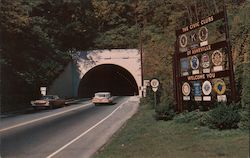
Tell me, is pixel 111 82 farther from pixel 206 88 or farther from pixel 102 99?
pixel 206 88

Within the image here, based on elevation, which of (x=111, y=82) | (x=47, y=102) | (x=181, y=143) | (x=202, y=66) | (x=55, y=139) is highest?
(x=111, y=82)

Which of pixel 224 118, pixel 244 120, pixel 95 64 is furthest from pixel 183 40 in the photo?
pixel 95 64

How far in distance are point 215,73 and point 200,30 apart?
250cm

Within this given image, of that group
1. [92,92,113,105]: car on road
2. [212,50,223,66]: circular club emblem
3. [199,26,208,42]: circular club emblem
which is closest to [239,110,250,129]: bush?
[212,50,223,66]: circular club emblem

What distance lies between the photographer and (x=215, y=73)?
735 inches

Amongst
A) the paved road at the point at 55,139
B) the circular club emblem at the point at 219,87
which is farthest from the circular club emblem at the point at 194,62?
the paved road at the point at 55,139

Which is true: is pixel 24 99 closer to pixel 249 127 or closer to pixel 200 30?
pixel 200 30

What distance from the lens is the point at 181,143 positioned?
14.1m

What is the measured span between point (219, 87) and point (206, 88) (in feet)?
4.80

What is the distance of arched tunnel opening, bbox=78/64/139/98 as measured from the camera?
258 ft

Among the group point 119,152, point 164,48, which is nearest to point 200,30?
point 119,152

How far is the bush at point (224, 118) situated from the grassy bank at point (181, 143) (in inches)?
12.2

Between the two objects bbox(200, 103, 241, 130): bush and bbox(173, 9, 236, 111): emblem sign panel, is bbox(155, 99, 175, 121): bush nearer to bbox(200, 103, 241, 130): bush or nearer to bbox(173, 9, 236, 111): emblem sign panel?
bbox(173, 9, 236, 111): emblem sign panel

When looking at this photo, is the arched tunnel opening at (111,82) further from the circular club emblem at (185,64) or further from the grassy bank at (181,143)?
the grassy bank at (181,143)
